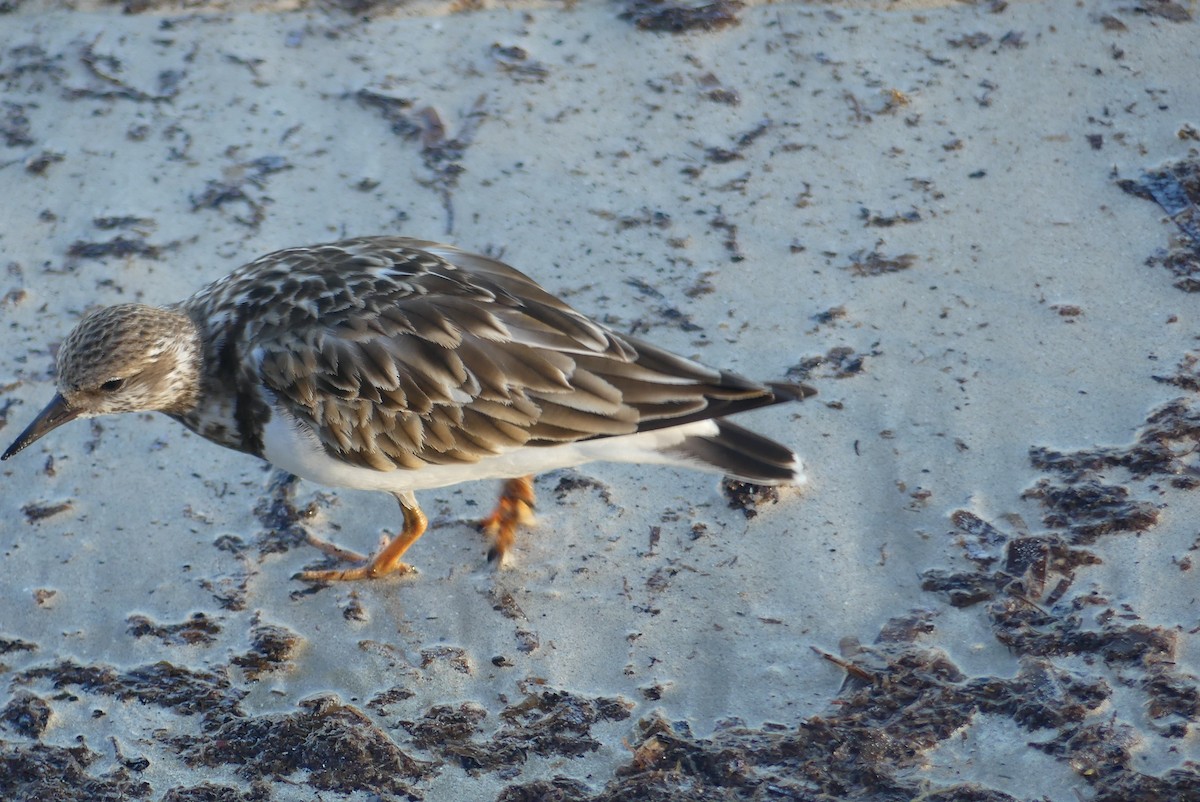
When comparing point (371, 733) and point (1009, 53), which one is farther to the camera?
point (1009, 53)

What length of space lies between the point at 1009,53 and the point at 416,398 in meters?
3.23

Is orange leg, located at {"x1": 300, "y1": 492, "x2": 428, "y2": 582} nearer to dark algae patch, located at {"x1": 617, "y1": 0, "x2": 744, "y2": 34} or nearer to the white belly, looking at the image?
the white belly

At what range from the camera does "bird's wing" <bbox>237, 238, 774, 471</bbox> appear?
339 cm

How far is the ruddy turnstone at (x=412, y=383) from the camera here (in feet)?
11.1

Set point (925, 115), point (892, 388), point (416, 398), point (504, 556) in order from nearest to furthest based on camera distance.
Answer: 1. point (416, 398)
2. point (504, 556)
3. point (892, 388)
4. point (925, 115)

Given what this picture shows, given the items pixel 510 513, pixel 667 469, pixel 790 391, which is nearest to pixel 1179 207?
pixel 790 391

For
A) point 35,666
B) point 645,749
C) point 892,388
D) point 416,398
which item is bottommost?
point 35,666

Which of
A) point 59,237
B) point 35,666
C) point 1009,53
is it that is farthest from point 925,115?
point 35,666

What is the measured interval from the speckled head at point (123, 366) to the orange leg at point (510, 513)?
0.97m

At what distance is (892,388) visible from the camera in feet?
13.4

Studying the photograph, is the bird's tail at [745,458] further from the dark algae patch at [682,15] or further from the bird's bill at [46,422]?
the dark algae patch at [682,15]

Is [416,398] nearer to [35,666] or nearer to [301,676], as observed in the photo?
[301,676]

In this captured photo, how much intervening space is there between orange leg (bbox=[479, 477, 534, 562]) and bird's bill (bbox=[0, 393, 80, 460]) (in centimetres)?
128

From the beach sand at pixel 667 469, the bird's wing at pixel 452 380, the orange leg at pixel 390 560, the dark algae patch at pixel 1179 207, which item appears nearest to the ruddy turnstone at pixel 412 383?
the bird's wing at pixel 452 380
